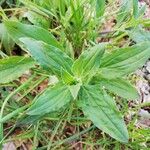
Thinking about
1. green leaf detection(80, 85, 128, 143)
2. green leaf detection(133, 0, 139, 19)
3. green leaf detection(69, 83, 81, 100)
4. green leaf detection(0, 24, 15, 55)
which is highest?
green leaf detection(133, 0, 139, 19)

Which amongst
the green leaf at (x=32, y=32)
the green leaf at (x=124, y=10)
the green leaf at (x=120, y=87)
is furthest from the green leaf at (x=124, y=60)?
the green leaf at (x=124, y=10)

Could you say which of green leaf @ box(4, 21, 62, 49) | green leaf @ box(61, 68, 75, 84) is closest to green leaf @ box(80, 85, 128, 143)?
green leaf @ box(61, 68, 75, 84)

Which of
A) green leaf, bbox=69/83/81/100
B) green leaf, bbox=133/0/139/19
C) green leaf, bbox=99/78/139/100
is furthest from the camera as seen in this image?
green leaf, bbox=133/0/139/19

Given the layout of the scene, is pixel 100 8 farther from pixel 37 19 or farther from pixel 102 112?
pixel 102 112

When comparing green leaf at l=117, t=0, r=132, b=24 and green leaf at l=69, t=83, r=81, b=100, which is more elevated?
green leaf at l=117, t=0, r=132, b=24

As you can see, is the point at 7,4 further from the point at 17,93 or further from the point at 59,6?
the point at 17,93

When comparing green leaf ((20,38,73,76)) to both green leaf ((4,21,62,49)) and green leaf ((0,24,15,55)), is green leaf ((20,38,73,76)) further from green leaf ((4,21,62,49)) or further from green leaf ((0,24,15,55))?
green leaf ((0,24,15,55))

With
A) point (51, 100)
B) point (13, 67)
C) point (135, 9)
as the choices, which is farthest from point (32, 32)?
point (135, 9)

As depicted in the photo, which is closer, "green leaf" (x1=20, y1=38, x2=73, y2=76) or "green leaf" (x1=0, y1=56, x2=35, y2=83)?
"green leaf" (x1=20, y1=38, x2=73, y2=76)
